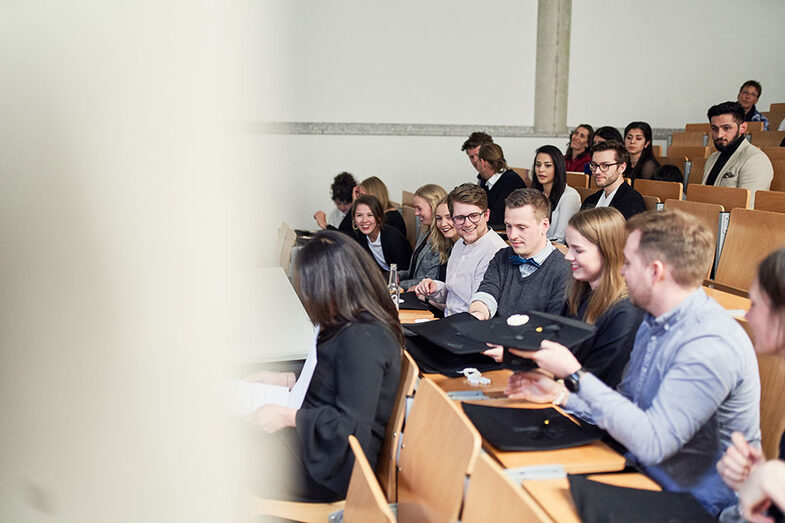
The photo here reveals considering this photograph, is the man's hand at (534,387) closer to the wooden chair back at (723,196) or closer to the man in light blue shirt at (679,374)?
the man in light blue shirt at (679,374)

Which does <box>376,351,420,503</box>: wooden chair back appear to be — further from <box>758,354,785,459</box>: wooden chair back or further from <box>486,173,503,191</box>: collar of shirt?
<box>486,173,503,191</box>: collar of shirt

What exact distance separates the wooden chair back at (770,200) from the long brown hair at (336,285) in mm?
3395

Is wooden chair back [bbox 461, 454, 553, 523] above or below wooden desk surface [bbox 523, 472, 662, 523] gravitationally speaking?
above

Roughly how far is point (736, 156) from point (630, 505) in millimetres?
4384

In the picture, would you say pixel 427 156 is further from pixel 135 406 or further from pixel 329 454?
pixel 135 406

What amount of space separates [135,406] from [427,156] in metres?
7.84

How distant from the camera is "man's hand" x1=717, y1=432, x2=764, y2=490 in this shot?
135 centimetres

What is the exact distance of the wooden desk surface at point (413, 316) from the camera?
321cm

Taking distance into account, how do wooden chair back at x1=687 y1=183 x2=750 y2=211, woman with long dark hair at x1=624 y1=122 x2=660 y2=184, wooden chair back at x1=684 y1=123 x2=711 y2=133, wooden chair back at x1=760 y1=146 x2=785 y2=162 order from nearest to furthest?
wooden chair back at x1=687 y1=183 x2=750 y2=211
wooden chair back at x1=760 y1=146 x2=785 y2=162
woman with long dark hair at x1=624 y1=122 x2=660 y2=184
wooden chair back at x1=684 y1=123 x2=711 y2=133

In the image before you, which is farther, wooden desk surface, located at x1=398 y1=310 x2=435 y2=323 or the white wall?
the white wall

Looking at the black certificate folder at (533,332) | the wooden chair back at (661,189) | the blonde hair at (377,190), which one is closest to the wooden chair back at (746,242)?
the wooden chair back at (661,189)

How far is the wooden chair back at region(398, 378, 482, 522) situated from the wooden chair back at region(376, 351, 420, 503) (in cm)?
7

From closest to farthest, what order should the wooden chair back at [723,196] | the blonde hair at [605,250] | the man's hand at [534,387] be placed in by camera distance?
the man's hand at [534,387] < the blonde hair at [605,250] < the wooden chair back at [723,196]

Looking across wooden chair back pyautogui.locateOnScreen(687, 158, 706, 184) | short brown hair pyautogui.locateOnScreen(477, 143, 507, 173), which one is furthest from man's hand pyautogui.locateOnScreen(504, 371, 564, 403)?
wooden chair back pyautogui.locateOnScreen(687, 158, 706, 184)
